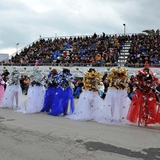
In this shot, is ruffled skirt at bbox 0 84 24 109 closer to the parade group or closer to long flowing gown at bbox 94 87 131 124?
the parade group

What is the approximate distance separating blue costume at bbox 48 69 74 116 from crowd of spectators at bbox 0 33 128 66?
8195 mm

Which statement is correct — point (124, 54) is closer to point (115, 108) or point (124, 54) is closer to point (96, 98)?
point (96, 98)

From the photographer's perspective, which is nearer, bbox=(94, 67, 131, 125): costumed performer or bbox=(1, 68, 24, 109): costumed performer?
bbox=(94, 67, 131, 125): costumed performer

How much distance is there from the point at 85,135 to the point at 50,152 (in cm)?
157

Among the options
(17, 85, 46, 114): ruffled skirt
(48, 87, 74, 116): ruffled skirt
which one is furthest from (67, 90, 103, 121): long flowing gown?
(17, 85, 46, 114): ruffled skirt

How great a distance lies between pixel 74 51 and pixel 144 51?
25.4ft

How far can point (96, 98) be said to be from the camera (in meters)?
8.64

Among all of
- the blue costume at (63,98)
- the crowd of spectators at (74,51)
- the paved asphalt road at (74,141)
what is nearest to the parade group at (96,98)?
the blue costume at (63,98)

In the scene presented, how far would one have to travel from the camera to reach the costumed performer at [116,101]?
7.96 m

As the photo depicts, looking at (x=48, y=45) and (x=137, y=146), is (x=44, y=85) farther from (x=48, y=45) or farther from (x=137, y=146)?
(x=48, y=45)

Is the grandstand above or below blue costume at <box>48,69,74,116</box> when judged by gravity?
above

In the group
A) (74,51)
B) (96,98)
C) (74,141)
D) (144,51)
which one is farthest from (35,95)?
(74,51)

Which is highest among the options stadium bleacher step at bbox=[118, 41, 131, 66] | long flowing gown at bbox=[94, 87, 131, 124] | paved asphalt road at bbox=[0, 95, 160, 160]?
stadium bleacher step at bbox=[118, 41, 131, 66]

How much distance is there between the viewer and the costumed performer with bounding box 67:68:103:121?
8547 mm
